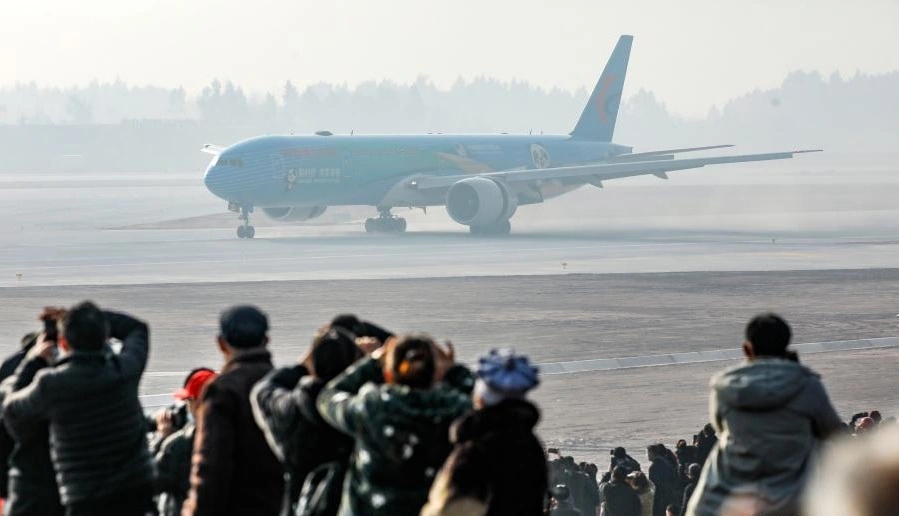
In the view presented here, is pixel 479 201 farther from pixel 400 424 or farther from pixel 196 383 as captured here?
pixel 400 424

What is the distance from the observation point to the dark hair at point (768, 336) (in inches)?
288

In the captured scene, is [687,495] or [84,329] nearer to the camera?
[84,329]

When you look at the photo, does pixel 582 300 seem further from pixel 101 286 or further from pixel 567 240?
pixel 567 240

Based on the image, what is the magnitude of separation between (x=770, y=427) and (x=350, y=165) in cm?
5029

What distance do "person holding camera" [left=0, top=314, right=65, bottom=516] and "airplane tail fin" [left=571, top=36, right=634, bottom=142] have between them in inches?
2512

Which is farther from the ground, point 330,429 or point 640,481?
point 330,429

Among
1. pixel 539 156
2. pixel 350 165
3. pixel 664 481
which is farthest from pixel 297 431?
pixel 539 156

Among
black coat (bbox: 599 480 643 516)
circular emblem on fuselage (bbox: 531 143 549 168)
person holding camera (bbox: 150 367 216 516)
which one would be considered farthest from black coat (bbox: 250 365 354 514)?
circular emblem on fuselage (bbox: 531 143 549 168)

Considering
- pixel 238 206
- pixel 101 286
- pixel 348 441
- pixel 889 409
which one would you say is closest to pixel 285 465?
pixel 348 441

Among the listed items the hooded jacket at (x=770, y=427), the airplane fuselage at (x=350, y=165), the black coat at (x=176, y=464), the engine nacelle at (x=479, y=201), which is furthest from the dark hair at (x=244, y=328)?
the engine nacelle at (x=479, y=201)

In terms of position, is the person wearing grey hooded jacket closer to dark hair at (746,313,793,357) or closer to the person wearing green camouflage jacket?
dark hair at (746,313,793,357)

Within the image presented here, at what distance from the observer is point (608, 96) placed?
7269cm

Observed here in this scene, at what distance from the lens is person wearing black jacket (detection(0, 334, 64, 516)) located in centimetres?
822

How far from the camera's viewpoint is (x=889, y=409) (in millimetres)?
21328
